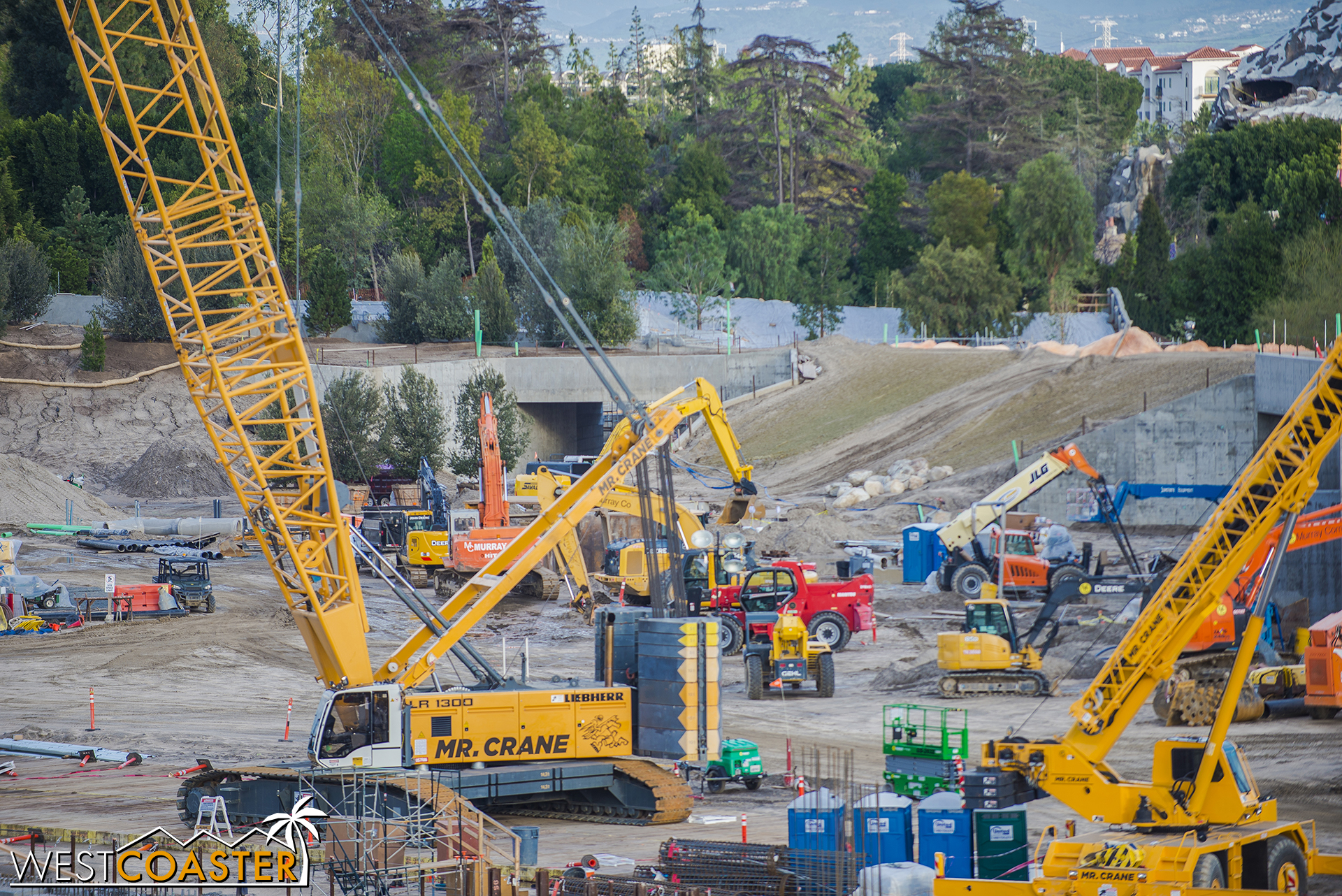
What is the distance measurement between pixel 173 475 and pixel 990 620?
132ft

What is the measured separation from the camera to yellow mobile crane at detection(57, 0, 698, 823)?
55.1 feet

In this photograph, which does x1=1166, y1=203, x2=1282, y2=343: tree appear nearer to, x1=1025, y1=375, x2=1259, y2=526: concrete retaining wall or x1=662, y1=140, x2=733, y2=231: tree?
x1=1025, y1=375, x2=1259, y2=526: concrete retaining wall

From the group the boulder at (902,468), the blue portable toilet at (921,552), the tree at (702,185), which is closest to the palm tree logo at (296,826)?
the blue portable toilet at (921,552)

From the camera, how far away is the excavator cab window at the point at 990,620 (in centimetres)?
2702

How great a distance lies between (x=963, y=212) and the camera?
268ft

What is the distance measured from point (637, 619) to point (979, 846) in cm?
546

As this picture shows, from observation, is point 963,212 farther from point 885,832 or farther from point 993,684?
point 885,832

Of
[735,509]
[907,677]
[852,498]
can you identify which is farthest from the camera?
[852,498]

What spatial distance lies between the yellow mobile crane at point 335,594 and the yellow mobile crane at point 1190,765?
201 inches

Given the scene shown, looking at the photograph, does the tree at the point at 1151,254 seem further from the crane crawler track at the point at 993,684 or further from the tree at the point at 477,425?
the crane crawler track at the point at 993,684

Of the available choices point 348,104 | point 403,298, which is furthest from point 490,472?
point 348,104

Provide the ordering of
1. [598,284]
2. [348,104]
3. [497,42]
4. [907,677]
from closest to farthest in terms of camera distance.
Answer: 1. [907,677]
2. [598,284]
3. [348,104]
4. [497,42]

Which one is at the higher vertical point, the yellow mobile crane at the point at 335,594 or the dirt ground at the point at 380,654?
the yellow mobile crane at the point at 335,594

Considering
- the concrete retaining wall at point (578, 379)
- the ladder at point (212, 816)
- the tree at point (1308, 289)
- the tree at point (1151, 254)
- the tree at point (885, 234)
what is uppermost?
the tree at point (885, 234)
